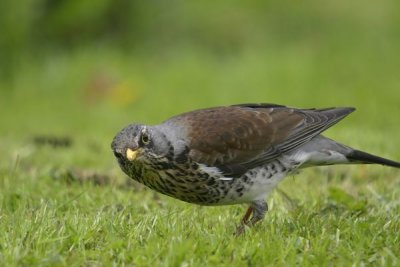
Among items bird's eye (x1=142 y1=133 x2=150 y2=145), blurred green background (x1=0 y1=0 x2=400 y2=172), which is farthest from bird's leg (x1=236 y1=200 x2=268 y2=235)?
blurred green background (x1=0 y1=0 x2=400 y2=172)

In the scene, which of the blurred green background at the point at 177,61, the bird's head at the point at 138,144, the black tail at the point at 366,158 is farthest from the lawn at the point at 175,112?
the bird's head at the point at 138,144

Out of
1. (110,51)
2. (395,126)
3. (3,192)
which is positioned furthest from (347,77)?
(3,192)

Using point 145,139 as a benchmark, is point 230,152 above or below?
below

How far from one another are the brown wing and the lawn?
1.46 feet

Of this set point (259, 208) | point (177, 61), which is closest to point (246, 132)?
point (259, 208)

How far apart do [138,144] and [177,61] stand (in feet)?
31.7

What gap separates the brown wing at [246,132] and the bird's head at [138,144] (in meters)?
0.24

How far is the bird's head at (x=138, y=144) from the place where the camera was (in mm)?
5645

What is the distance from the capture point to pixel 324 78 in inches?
545

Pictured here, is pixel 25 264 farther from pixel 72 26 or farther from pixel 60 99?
pixel 72 26

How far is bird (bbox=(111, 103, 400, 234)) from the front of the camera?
229 inches

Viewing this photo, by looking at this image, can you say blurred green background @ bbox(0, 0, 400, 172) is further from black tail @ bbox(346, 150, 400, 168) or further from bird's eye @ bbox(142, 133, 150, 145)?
bird's eye @ bbox(142, 133, 150, 145)

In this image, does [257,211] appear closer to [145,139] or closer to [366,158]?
[145,139]

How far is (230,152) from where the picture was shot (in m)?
6.20
